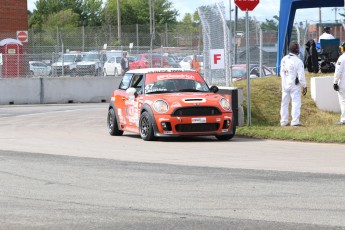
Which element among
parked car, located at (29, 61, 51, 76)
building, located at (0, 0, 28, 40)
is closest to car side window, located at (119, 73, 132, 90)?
parked car, located at (29, 61, 51, 76)

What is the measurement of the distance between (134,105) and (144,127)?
80 centimetres

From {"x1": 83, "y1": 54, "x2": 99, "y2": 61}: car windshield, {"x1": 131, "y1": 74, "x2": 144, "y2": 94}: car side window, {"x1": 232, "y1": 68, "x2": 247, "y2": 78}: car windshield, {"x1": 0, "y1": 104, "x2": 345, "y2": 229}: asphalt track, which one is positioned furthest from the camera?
{"x1": 83, "y1": 54, "x2": 99, "y2": 61}: car windshield

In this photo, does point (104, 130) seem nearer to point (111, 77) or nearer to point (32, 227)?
point (32, 227)

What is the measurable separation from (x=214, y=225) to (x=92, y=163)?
558cm

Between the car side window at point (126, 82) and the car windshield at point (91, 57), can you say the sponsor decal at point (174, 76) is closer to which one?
the car side window at point (126, 82)

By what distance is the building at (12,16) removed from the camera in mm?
50500

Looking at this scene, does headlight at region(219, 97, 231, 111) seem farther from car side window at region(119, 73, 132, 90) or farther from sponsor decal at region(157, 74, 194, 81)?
car side window at region(119, 73, 132, 90)

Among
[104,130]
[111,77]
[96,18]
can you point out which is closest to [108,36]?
[111,77]

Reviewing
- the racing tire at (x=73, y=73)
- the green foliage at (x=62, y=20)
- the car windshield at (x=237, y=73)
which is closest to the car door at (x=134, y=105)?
the car windshield at (x=237, y=73)

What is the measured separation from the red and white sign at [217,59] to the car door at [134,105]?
15.9ft

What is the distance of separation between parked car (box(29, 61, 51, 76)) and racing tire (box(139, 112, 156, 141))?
1981 cm

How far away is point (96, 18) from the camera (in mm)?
118188

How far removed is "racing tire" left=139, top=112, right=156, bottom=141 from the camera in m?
17.6

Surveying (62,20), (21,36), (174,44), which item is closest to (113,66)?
(21,36)
